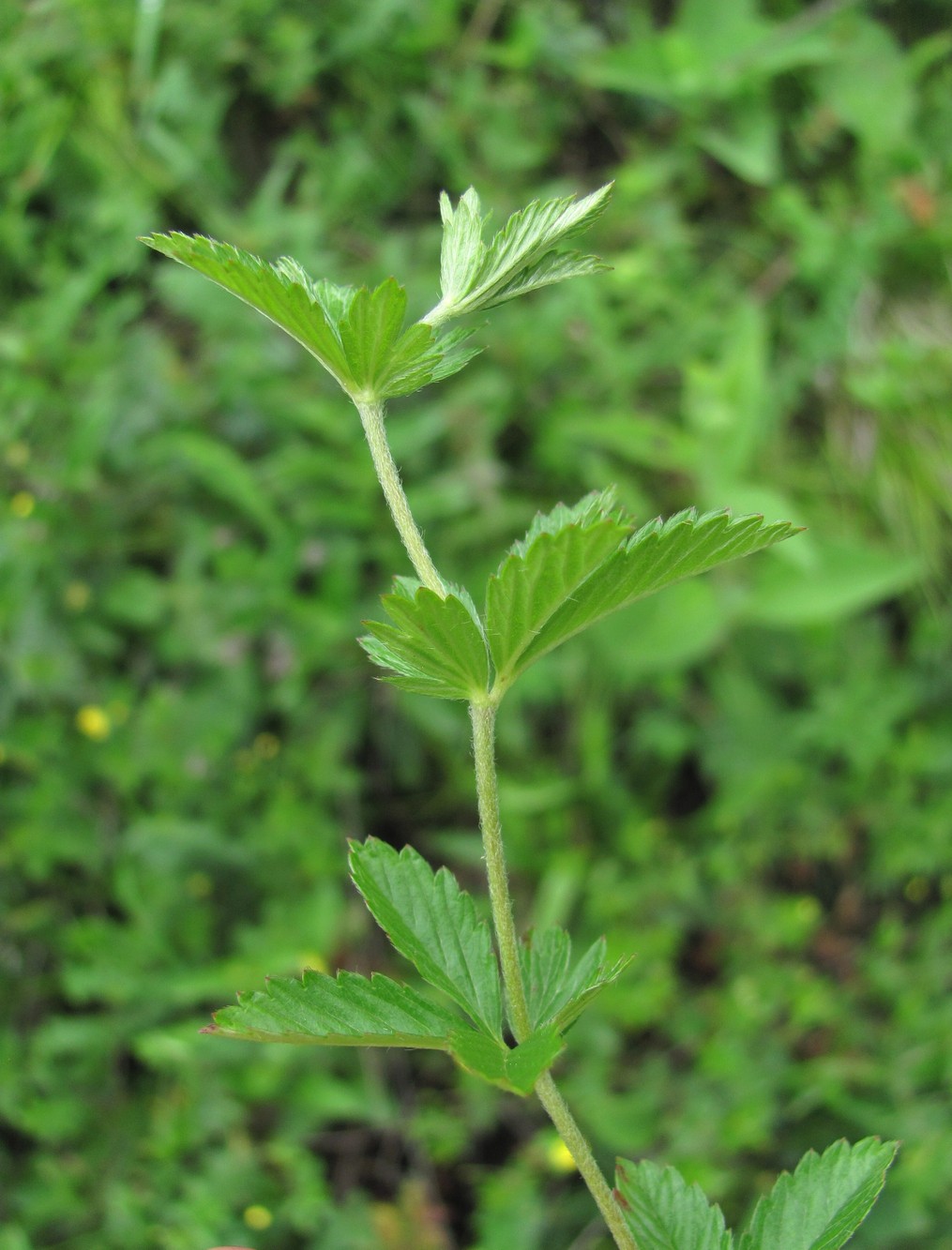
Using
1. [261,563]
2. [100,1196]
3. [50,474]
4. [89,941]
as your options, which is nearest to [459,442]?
[261,563]

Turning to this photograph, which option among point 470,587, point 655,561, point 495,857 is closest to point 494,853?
point 495,857

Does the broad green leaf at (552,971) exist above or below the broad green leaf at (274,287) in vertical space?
below

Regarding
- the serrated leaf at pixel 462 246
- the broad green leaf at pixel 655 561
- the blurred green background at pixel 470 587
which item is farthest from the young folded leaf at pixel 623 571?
the blurred green background at pixel 470 587

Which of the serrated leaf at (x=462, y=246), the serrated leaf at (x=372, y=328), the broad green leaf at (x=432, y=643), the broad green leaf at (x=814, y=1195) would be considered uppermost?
the serrated leaf at (x=462, y=246)

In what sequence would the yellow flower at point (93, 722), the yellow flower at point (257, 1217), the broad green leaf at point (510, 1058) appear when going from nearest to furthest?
1. the broad green leaf at point (510, 1058)
2. the yellow flower at point (257, 1217)
3. the yellow flower at point (93, 722)

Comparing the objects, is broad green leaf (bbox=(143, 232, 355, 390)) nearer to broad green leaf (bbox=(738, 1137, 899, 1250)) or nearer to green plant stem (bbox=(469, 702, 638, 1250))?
green plant stem (bbox=(469, 702, 638, 1250))

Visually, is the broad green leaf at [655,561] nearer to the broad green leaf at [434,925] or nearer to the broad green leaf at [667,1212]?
the broad green leaf at [434,925]

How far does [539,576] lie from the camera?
0.32m

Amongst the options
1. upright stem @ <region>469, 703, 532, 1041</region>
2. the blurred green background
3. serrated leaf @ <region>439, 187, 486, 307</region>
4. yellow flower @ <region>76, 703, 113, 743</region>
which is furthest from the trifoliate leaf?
yellow flower @ <region>76, 703, 113, 743</region>

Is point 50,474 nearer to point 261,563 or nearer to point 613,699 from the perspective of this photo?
point 261,563

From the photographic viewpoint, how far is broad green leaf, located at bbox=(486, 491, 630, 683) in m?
0.30

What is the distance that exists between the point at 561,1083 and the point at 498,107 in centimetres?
152

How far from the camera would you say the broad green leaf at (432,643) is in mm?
316

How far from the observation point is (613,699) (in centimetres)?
167
